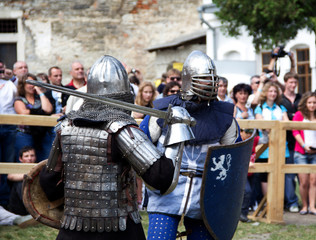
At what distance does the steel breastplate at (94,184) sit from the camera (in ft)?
10.4

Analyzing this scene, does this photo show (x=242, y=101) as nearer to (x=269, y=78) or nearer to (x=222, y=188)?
(x=269, y=78)

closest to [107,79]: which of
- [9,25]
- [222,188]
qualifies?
[222,188]

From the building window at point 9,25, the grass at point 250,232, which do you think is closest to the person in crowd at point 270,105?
the grass at point 250,232

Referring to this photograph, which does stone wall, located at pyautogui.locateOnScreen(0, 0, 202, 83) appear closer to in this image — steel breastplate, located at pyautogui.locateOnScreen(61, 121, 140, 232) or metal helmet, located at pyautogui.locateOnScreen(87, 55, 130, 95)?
metal helmet, located at pyautogui.locateOnScreen(87, 55, 130, 95)

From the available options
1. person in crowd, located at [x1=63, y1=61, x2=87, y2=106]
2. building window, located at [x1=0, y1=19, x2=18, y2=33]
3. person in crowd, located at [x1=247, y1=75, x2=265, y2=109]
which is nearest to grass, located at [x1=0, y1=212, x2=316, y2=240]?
person in crowd, located at [x1=63, y1=61, x2=87, y2=106]

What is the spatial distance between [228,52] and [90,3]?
15.9 feet

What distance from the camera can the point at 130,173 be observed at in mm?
3301

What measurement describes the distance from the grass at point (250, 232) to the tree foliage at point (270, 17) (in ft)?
22.4

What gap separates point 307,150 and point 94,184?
5131mm

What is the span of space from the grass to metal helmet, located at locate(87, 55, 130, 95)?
309 centimetres

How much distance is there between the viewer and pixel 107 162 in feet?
10.4

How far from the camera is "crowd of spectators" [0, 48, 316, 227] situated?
710 centimetres

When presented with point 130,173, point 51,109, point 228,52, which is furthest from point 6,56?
point 130,173

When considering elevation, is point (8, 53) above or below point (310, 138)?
above
